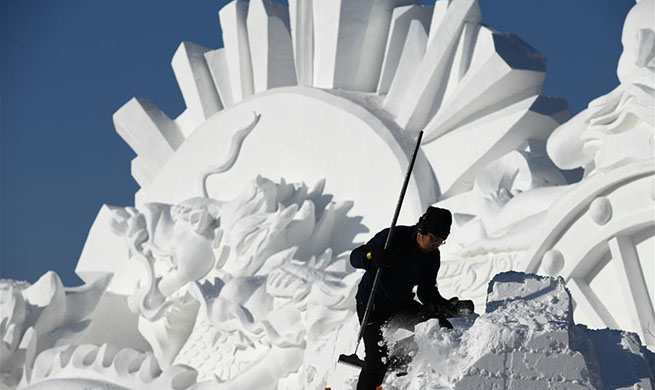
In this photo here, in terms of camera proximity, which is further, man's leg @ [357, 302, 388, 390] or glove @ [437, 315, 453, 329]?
man's leg @ [357, 302, 388, 390]

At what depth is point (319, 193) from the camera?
36.6 feet

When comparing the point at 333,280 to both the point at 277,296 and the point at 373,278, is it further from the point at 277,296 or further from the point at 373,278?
the point at 373,278

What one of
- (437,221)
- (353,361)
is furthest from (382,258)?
(353,361)

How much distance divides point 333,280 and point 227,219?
235 centimetres

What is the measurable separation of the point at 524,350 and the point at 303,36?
896 cm

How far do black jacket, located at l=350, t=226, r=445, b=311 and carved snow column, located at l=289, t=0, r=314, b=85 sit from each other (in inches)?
325

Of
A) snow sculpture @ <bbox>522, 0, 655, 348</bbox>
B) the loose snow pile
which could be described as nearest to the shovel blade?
the loose snow pile

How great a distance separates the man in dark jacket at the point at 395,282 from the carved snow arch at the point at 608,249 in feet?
9.62

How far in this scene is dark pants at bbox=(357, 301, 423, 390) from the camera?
425 centimetres

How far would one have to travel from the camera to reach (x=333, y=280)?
8.77m

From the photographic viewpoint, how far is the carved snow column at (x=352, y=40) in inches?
468

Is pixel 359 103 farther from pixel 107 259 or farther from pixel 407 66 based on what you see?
pixel 107 259

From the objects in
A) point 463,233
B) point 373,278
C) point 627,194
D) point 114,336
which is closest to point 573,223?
point 627,194

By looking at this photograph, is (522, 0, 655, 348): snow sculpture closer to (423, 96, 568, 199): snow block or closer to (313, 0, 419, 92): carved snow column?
(423, 96, 568, 199): snow block
